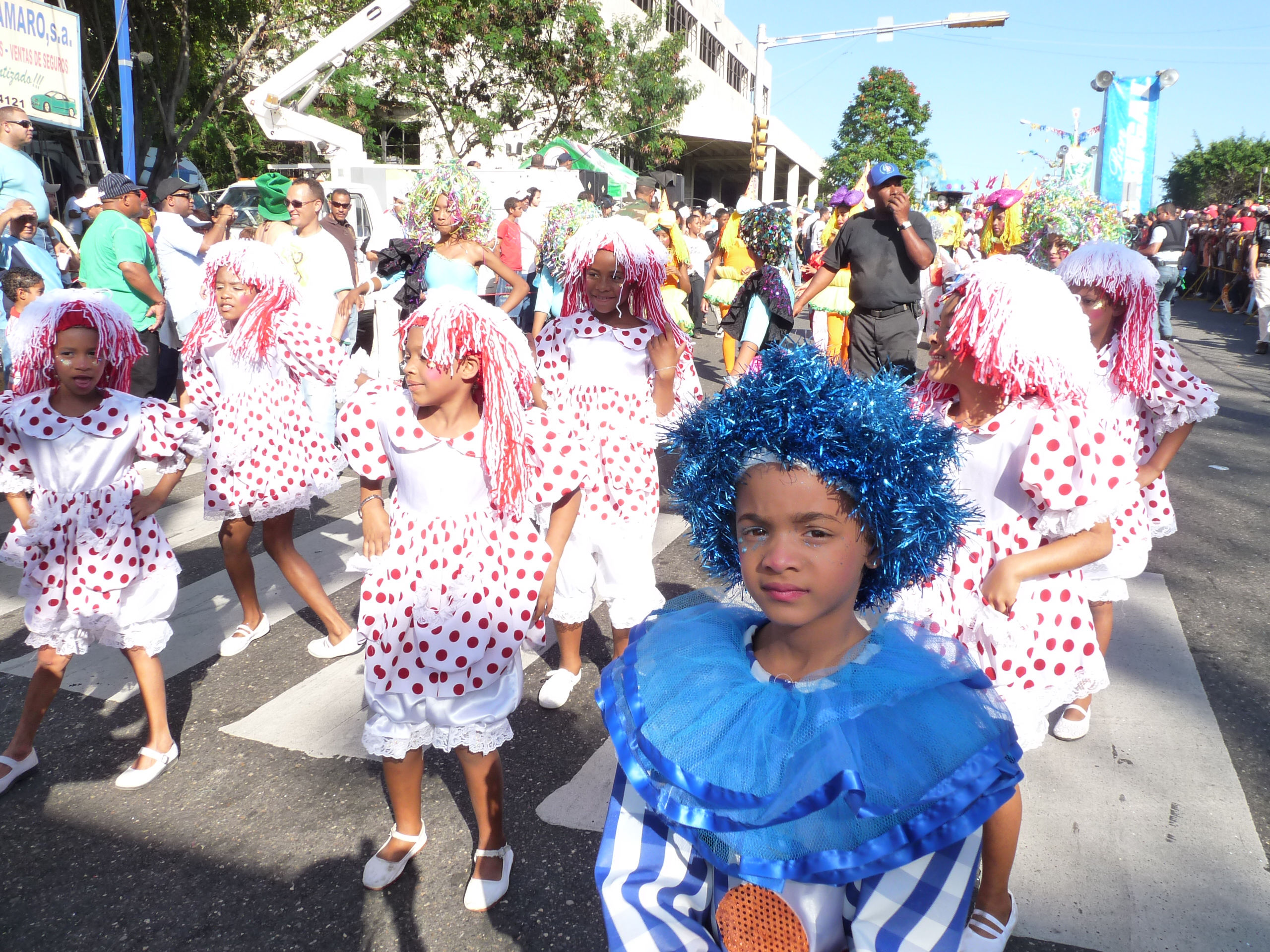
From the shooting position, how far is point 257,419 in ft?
13.9

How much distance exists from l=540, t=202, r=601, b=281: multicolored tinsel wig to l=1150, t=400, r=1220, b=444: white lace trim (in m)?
4.84

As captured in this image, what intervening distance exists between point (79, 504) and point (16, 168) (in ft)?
16.7

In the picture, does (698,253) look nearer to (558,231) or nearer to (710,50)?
(558,231)

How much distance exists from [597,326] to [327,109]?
20.9m

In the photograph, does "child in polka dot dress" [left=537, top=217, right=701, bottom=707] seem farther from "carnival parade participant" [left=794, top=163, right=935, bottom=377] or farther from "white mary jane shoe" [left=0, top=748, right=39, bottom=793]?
"carnival parade participant" [left=794, top=163, right=935, bottom=377]

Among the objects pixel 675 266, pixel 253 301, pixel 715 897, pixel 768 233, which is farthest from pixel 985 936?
pixel 675 266

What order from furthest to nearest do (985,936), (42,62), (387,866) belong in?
(42,62)
(387,866)
(985,936)

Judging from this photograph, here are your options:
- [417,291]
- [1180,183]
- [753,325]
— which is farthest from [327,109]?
[1180,183]

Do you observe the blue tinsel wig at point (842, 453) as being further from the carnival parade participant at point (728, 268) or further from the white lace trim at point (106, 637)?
the carnival parade participant at point (728, 268)

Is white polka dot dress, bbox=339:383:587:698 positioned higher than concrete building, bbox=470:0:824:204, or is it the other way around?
concrete building, bbox=470:0:824:204

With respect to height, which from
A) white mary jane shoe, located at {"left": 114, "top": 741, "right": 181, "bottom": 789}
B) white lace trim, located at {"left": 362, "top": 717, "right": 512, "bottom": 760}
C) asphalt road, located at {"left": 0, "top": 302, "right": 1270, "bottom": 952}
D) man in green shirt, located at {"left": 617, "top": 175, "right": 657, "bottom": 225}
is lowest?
asphalt road, located at {"left": 0, "top": 302, "right": 1270, "bottom": 952}

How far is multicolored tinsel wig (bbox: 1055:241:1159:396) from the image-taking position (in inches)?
140

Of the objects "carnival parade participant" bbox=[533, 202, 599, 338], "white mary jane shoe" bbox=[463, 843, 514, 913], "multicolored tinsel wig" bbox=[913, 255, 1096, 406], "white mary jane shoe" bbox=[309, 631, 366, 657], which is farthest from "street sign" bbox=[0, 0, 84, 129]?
"multicolored tinsel wig" bbox=[913, 255, 1096, 406]

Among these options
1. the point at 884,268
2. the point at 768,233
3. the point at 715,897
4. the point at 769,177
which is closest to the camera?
the point at 715,897
